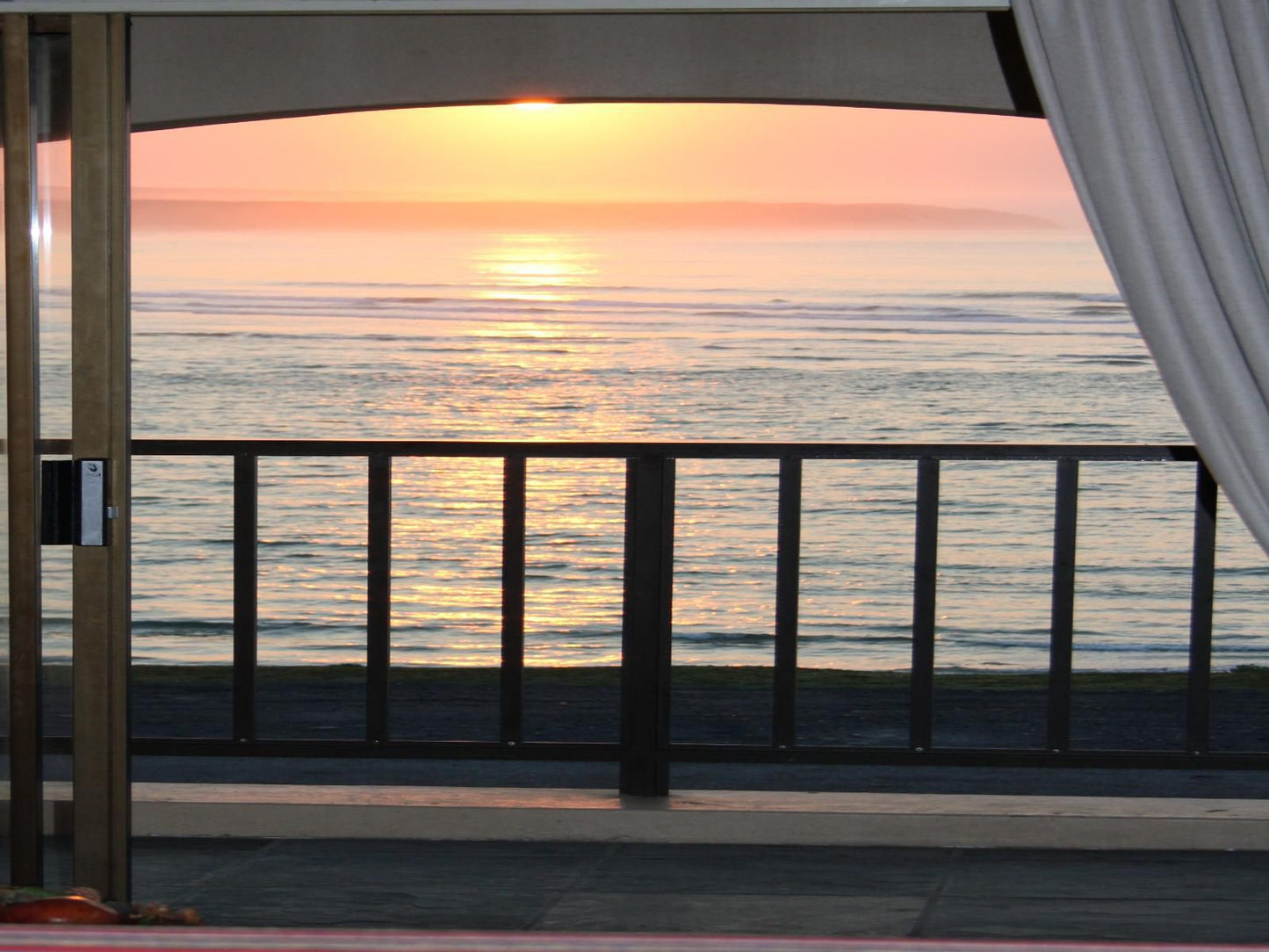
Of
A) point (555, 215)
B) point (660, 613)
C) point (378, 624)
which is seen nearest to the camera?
point (660, 613)

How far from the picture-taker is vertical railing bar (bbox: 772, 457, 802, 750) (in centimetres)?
326

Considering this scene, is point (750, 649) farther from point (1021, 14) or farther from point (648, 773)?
point (1021, 14)

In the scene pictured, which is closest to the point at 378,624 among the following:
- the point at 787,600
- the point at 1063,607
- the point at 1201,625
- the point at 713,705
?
the point at 787,600

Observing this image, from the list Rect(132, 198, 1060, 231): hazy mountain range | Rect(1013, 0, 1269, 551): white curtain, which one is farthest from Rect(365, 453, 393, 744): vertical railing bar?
Rect(132, 198, 1060, 231): hazy mountain range

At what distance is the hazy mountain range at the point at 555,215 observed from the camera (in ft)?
58.7

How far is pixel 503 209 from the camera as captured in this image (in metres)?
18.0

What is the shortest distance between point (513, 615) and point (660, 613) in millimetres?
327

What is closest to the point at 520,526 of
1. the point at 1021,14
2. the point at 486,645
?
the point at 1021,14

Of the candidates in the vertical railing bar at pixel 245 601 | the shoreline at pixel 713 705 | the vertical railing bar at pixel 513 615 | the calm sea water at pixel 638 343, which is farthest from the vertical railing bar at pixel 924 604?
the calm sea water at pixel 638 343

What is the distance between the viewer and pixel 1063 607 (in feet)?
10.9

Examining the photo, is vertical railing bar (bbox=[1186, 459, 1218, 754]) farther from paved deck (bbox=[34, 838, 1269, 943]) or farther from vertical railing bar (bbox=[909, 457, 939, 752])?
vertical railing bar (bbox=[909, 457, 939, 752])

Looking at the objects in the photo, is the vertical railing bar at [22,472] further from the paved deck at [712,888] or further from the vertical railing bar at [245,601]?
the vertical railing bar at [245,601]

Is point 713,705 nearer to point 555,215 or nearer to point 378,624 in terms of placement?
point 378,624

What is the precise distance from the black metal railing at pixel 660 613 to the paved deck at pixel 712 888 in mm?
223
